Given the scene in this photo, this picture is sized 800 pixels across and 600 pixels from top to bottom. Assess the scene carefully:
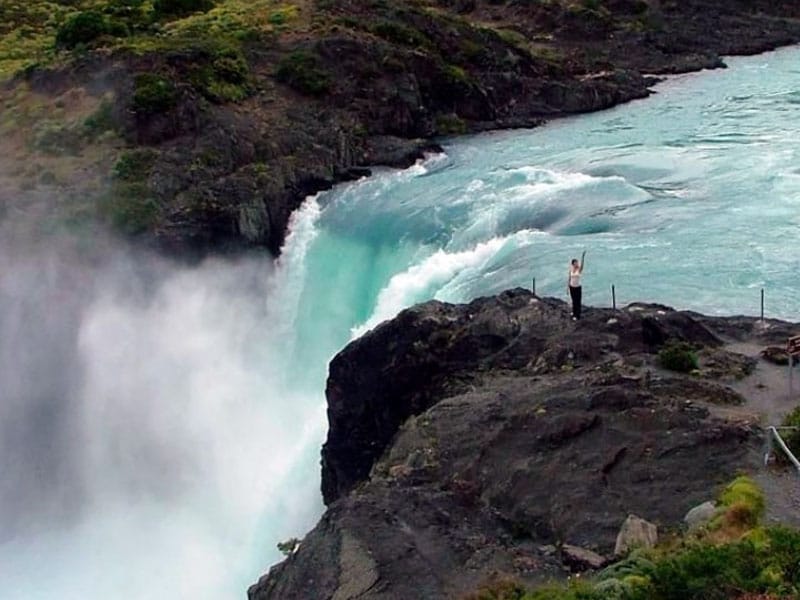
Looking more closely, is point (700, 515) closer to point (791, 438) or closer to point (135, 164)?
point (791, 438)

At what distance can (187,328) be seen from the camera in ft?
116

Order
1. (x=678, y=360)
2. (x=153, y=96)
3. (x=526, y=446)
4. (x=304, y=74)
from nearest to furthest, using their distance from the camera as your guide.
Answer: (x=526, y=446) → (x=678, y=360) → (x=153, y=96) → (x=304, y=74)

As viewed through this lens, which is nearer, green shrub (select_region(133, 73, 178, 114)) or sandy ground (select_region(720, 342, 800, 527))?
sandy ground (select_region(720, 342, 800, 527))

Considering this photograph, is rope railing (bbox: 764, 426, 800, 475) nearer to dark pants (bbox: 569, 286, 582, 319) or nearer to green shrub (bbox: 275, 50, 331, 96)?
dark pants (bbox: 569, 286, 582, 319)

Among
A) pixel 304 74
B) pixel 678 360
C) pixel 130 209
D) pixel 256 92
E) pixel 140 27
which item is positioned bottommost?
pixel 130 209

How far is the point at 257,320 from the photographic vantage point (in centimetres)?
3550

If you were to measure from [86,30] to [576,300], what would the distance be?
126ft

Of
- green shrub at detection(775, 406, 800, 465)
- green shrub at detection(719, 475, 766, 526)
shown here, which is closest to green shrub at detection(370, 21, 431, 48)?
green shrub at detection(775, 406, 800, 465)

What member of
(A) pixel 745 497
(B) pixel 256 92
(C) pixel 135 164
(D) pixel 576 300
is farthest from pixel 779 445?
(B) pixel 256 92

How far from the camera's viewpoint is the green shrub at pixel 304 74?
48094mm

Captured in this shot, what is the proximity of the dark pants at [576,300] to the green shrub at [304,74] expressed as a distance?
90.7 ft

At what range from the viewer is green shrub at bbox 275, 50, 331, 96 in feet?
158

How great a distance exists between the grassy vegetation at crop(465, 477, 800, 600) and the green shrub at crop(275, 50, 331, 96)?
36.4 m

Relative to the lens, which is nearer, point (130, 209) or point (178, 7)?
point (130, 209)
